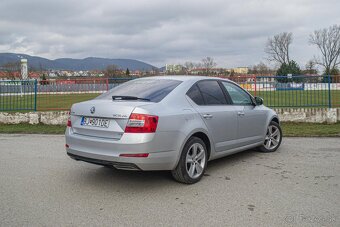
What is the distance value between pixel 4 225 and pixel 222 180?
3.02 metres

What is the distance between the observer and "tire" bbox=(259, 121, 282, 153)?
7377 millimetres

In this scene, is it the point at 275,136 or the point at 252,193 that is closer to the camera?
→ the point at 252,193

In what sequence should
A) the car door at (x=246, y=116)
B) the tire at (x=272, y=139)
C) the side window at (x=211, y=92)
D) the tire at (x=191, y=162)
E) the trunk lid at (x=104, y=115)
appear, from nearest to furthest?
1. the trunk lid at (x=104, y=115)
2. the tire at (x=191, y=162)
3. the side window at (x=211, y=92)
4. the car door at (x=246, y=116)
5. the tire at (x=272, y=139)

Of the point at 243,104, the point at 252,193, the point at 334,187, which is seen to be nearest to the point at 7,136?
the point at 243,104

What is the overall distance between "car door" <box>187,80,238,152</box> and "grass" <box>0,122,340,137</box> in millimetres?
4177

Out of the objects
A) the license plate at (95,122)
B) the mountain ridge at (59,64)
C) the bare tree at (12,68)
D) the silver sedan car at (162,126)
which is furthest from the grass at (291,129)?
the mountain ridge at (59,64)

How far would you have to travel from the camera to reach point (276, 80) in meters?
13.7

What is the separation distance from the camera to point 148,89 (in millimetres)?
5398

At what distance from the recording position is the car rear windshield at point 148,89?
5.15 meters

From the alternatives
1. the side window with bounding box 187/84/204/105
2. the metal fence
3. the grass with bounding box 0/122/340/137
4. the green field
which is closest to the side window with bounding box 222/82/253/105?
the side window with bounding box 187/84/204/105

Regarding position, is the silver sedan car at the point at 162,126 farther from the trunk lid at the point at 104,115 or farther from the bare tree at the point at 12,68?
the bare tree at the point at 12,68

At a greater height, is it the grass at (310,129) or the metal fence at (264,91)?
the metal fence at (264,91)

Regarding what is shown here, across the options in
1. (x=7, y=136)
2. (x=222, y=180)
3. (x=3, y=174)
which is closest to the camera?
(x=222, y=180)

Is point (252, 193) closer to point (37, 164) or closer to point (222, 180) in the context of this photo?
point (222, 180)
